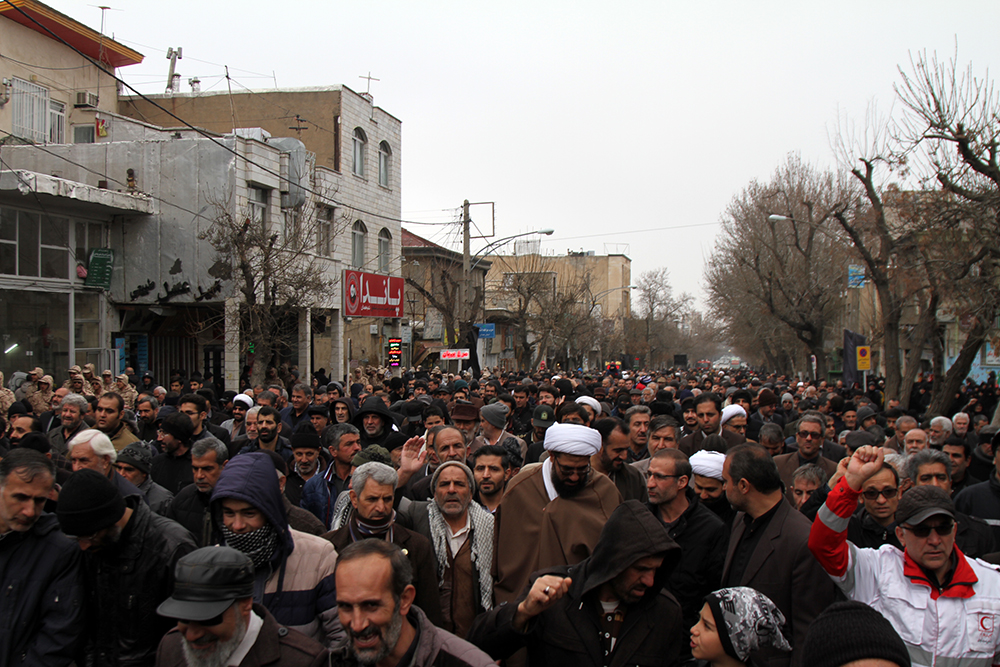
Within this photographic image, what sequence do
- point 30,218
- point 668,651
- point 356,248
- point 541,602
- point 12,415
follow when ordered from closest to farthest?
1. point 541,602
2. point 668,651
3. point 12,415
4. point 30,218
5. point 356,248

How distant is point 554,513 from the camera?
4273 mm

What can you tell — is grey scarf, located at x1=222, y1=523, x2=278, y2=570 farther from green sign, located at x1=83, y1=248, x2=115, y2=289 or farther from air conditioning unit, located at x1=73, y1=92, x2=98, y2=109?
air conditioning unit, located at x1=73, y1=92, x2=98, y2=109

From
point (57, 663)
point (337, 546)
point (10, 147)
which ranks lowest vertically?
point (57, 663)

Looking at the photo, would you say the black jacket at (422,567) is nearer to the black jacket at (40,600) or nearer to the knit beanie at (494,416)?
the black jacket at (40,600)

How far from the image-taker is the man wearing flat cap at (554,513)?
165 inches

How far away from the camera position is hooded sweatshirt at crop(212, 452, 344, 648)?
347cm

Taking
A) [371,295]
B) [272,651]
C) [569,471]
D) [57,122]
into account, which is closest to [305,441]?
[569,471]

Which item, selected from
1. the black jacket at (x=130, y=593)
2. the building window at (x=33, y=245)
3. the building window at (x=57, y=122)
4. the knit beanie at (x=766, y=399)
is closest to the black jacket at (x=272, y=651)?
the black jacket at (x=130, y=593)

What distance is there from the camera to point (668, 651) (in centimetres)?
326

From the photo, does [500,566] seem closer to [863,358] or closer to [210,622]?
[210,622]

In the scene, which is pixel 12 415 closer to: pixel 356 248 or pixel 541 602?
pixel 541 602

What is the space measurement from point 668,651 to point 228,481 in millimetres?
2091

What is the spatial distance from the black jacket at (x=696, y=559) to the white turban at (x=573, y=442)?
1.57ft

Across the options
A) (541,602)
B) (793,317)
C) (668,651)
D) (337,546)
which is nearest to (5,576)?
(337,546)
